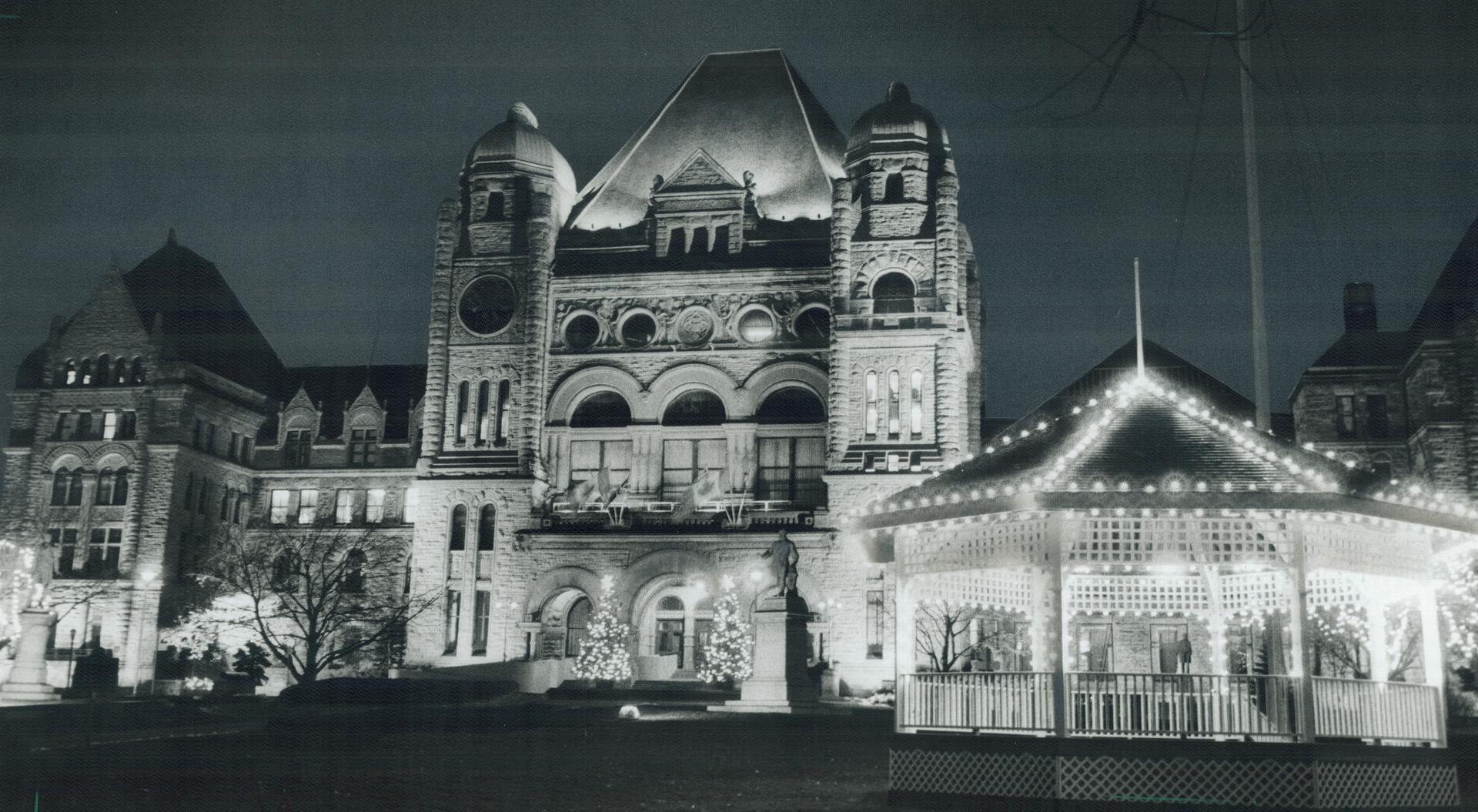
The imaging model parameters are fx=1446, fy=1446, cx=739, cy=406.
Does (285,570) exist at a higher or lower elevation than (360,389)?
lower

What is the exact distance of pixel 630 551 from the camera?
5209 cm

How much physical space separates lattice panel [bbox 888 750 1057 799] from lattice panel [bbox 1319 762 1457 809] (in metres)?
3.06

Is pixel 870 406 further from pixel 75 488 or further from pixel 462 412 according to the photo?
pixel 75 488

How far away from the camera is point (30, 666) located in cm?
3991

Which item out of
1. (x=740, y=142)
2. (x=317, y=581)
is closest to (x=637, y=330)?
(x=740, y=142)

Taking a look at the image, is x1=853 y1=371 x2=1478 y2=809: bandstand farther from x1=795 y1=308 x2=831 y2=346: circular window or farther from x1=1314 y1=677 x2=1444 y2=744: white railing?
x1=795 y1=308 x2=831 y2=346: circular window

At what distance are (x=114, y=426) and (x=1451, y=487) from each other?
5415cm

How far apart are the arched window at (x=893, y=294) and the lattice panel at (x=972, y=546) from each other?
33.6m

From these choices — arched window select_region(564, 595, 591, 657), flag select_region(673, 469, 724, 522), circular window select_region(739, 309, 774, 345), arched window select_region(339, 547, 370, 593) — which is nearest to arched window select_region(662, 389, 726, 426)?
circular window select_region(739, 309, 774, 345)

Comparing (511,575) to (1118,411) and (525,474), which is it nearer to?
(525,474)

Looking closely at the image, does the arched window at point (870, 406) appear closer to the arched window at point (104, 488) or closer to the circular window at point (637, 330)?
the circular window at point (637, 330)

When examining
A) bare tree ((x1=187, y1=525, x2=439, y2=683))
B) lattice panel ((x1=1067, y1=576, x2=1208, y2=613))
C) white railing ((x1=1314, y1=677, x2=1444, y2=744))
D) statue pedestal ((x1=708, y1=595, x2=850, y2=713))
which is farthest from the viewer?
bare tree ((x1=187, y1=525, x2=439, y2=683))

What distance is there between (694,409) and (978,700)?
1511 inches

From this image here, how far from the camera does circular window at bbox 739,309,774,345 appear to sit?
55.0 metres
